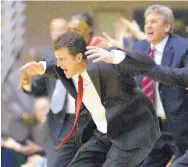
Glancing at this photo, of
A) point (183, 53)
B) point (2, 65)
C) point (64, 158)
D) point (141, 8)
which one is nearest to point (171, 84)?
point (183, 53)

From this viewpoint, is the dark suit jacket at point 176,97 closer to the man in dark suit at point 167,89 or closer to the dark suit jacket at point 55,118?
the man in dark suit at point 167,89

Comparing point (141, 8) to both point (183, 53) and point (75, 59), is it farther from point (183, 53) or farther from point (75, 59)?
point (75, 59)

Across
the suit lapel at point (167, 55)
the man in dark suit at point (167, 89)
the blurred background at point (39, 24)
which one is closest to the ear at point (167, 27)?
the man in dark suit at point (167, 89)

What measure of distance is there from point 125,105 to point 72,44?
1.77 feet

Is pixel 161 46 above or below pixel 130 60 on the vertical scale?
below

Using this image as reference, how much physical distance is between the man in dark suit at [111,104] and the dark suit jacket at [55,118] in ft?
0.50

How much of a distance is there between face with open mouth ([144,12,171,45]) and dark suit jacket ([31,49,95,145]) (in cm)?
78

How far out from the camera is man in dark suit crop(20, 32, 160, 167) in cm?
573

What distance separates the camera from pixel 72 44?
5.75 metres

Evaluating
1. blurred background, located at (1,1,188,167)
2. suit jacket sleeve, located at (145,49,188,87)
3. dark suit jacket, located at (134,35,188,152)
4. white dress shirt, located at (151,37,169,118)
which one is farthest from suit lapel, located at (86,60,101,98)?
blurred background, located at (1,1,188,167)

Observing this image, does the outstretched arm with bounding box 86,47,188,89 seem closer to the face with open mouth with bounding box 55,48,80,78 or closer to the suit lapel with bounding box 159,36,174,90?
the face with open mouth with bounding box 55,48,80,78

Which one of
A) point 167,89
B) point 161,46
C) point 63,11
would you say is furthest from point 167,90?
point 63,11

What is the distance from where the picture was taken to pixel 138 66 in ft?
18.6

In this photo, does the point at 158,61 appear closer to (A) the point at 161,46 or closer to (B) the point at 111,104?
(A) the point at 161,46
